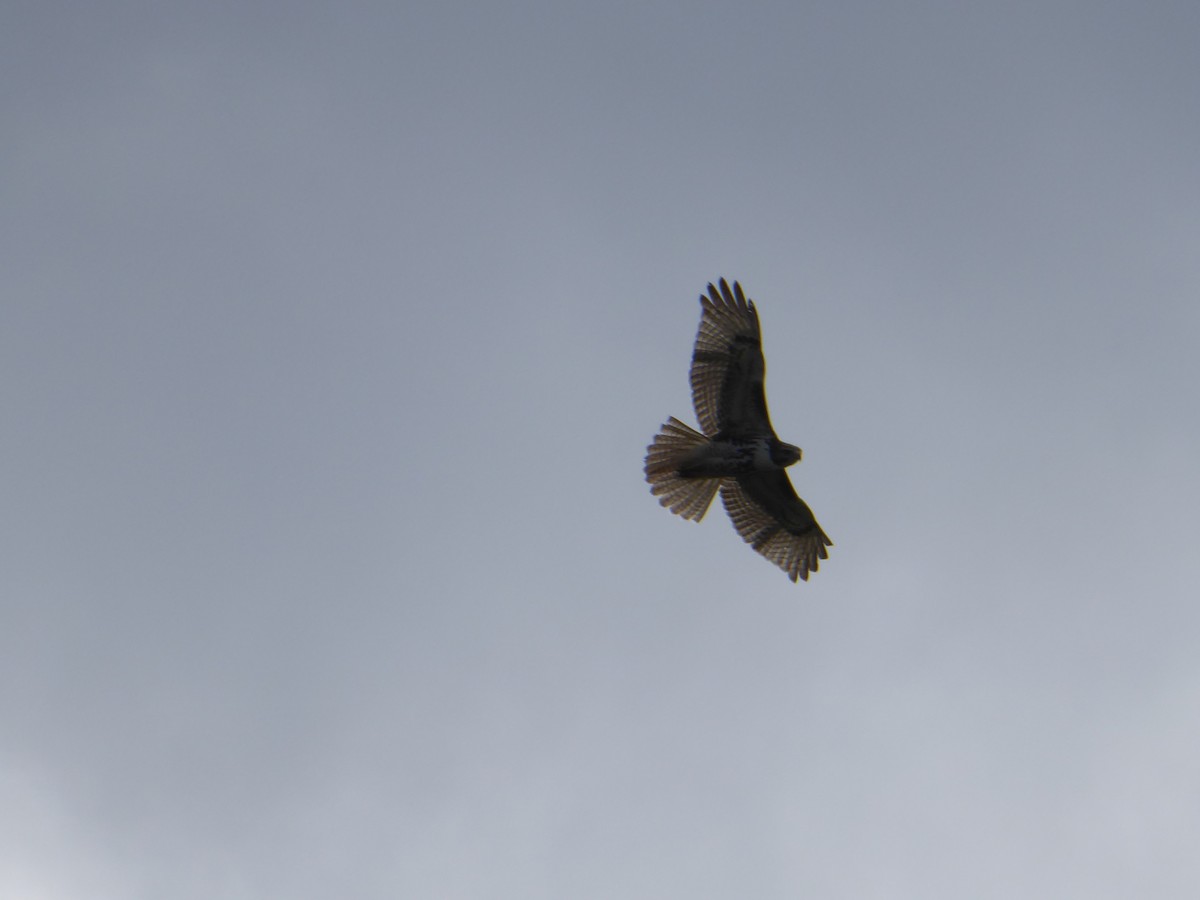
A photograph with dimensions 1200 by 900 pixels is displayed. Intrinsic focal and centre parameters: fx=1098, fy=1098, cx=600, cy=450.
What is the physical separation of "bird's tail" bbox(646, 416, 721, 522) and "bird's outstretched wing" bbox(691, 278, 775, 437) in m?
0.40

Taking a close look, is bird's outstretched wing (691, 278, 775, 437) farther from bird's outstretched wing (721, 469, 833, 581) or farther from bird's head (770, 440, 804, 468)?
bird's outstretched wing (721, 469, 833, 581)

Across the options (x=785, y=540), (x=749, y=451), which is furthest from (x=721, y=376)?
(x=785, y=540)

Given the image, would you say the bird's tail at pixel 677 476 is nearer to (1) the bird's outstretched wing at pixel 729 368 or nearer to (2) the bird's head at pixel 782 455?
(1) the bird's outstretched wing at pixel 729 368

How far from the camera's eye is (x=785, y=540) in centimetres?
1802

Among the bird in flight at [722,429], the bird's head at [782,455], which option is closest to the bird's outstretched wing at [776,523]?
the bird in flight at [722,429]

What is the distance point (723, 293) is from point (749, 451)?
2.40 metres

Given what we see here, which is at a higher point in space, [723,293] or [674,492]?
[723,293]

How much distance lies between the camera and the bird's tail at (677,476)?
16500mm

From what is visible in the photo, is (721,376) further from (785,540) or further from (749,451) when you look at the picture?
(785,540)

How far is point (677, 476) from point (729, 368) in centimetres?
183

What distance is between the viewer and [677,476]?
16.8 meters

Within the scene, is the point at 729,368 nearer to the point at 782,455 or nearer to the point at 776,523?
the point at 782,455

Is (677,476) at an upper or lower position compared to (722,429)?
lower

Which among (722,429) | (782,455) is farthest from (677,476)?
(782,455)
